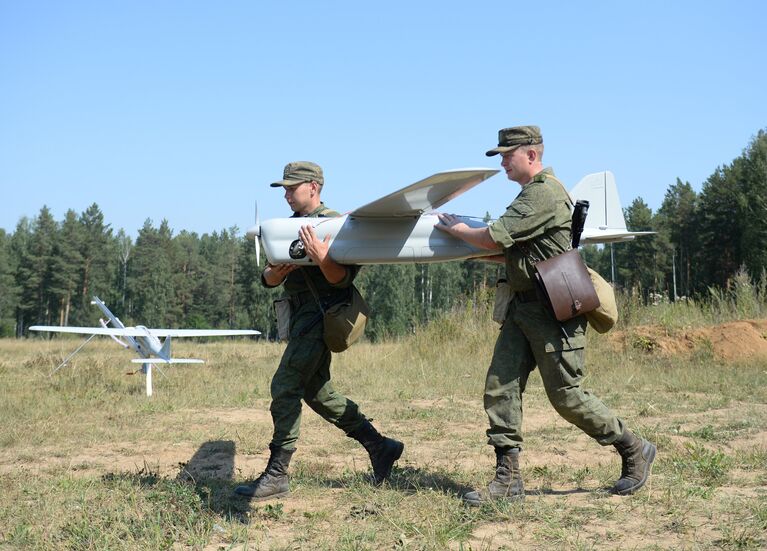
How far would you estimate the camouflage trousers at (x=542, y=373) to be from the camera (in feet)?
12.3

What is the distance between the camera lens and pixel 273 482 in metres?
4.14

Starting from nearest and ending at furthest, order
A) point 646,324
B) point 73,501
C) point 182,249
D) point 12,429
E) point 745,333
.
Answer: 1. point 73,501
2. point 12,429
3. point 745,333
4. point 646,324
5. point 182,249

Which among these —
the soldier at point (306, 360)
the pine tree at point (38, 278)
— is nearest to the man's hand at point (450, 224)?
the soldier at point (306, 360)

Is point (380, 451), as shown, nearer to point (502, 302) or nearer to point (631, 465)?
point (502, 302)

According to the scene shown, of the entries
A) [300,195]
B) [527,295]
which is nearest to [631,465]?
[527,295]

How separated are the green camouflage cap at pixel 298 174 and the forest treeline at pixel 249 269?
35.9 meters

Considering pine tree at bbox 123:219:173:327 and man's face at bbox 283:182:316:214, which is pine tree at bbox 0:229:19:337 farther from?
man's face at bbox 283:182:316:214

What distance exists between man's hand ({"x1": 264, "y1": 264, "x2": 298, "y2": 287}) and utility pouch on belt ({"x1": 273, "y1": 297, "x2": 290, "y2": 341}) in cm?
15

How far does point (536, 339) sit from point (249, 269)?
210 feet

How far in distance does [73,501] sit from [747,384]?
7654 mm

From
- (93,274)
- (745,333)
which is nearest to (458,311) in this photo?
(745,333)

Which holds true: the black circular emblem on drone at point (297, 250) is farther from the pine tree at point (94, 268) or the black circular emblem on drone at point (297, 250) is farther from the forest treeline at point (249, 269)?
the pine tree at point (94, 268)

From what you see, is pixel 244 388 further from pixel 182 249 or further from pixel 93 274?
pixel 182 249

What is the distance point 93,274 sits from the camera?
65875 millimetres
